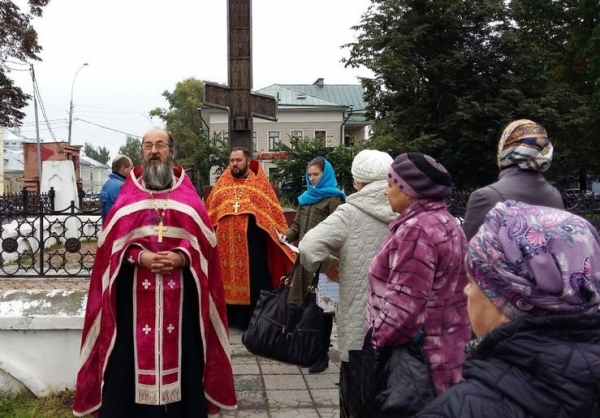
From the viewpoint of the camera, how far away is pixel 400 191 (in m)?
2.57

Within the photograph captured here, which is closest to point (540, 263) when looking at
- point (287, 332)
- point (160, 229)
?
point (287, 332)

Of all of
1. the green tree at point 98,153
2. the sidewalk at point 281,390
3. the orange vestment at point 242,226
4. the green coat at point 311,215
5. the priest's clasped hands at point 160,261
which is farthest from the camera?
the green tree at point 98,153

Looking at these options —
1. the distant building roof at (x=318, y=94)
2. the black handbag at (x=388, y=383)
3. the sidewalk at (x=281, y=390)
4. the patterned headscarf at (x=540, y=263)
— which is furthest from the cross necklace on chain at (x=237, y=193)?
the distant building roof at (x=318, y=94)

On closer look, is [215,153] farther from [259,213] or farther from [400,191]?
[400,191]

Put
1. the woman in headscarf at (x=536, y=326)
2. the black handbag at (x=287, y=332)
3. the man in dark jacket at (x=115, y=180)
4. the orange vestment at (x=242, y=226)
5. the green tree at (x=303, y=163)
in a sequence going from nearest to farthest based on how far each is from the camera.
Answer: the woman in headscarf at (x=536, y=326), the black handbag at (x=287, y=332), the orange vestment at (x=242, y=226), the man in dark jacket at (x=115, y=180), the green tree at (x=303, y=163)

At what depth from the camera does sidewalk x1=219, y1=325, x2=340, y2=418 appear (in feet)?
13.8

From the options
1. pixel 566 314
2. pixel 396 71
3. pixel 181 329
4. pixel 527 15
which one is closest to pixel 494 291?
pixel 566 314

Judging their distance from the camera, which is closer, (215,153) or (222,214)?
(222,214)

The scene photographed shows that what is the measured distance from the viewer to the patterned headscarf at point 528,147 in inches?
113

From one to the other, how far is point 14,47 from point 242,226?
67.2 feet

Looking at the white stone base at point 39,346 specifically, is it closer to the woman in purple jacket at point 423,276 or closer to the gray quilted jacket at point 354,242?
the gray quilted jacket at point 354,242

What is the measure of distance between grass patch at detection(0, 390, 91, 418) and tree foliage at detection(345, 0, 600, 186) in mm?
22322

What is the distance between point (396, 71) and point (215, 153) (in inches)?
519

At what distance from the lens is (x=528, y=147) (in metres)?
2.88
